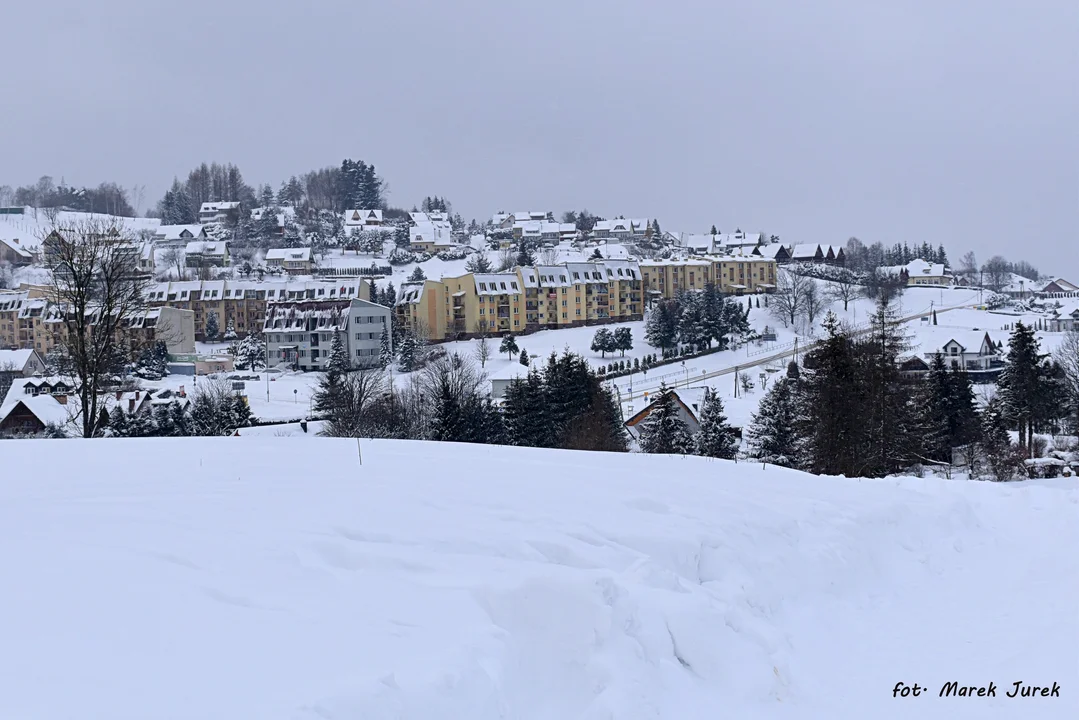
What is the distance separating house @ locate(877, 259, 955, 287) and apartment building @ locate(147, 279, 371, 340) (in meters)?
77.2

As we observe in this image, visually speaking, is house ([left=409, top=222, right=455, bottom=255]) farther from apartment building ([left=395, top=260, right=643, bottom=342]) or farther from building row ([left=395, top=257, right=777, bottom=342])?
building row ([left=395, top=257, right=777, bottom=342])

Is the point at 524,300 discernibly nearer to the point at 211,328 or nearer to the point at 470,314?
the point at 470,314

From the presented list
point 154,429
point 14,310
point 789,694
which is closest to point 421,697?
point 789,694

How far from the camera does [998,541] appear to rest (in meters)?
9.77

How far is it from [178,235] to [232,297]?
44.0 m

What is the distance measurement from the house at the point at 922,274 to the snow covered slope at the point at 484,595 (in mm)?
127188

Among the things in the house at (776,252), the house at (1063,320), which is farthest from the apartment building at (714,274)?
the house at (1063,320)

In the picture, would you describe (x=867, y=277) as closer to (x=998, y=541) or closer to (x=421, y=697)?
(x=998, y=541)

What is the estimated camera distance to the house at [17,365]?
2697 inches

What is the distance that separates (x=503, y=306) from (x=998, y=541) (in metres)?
78.7

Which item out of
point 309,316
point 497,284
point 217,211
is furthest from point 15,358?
point 217,211

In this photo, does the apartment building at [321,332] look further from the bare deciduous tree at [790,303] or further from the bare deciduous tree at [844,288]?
the bare deciduous tree at [844,288]

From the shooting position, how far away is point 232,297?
9488cm

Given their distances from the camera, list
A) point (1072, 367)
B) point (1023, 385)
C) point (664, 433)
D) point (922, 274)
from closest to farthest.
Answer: point (664, 433) < point (1023, 385) < point (1072, 367) < point (922, 274)
